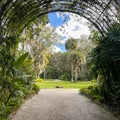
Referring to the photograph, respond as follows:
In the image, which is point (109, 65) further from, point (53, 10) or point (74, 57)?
point (74, 57)

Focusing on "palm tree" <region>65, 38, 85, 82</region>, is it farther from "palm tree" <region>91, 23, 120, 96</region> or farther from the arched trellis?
"palm tree" <region>91, 23, 120, 96</region>

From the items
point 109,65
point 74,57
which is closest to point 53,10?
point 109,65

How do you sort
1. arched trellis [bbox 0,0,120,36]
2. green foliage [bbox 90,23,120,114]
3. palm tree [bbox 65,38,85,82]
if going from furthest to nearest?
1. palm tree [bbox 65,38,85,82]
2. arched trellis [bbox 0,0,120,36]
3. green foliage [bbox 90,23,120,114]

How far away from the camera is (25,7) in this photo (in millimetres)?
11766

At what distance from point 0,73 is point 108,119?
3.15m

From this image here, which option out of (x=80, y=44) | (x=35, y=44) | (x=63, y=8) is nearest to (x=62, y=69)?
(x=80, y=44)

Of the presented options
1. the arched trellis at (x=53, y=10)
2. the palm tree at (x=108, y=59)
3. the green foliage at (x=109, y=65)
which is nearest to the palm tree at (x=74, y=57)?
A: the arched trellis at (x=53, y=10)

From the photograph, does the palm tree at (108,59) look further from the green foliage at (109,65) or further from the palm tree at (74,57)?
the palm tree at (74,57)

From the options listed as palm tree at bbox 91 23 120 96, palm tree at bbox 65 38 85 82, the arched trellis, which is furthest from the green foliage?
palm tree at bbox 65 38 85 82

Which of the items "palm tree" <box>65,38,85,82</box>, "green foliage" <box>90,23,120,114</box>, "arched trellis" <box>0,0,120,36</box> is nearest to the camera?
"green foliage" <box>90,23,120,114</box>

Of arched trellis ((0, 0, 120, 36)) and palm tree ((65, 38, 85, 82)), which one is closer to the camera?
arched trellis ((0, 0, 120, 36))

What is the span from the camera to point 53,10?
43.7ft

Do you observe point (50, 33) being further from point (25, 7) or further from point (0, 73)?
point (0, 73)

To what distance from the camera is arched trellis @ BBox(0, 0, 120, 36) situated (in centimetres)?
1095
